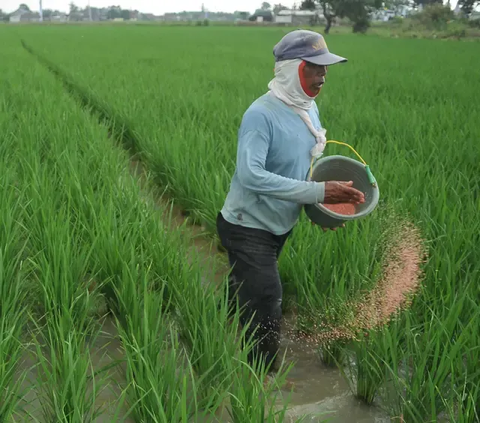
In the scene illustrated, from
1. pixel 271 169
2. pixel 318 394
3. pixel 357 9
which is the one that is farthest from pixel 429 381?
pixel 357 9

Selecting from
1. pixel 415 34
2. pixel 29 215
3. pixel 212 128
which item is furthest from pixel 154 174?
pixel 415 34

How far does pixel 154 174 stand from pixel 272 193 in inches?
88.9

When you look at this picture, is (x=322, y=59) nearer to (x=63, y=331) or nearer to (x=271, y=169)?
(x=271, y=169)

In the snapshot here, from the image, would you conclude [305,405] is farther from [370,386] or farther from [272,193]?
[272,193]

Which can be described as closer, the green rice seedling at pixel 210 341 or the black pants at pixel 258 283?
the green rice seedling at pixel 210 341

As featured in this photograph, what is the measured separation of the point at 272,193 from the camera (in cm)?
161

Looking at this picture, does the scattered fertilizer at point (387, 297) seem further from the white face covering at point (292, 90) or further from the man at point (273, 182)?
the white face covering at point (292, 90)

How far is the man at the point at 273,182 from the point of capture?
5.27ft

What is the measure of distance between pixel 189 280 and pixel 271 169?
50 centimetres

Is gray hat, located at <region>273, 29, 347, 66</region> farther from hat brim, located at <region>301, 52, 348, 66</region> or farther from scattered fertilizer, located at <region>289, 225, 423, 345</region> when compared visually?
scattered fertilizer, located at <region>289, 225, 423, 345</region>

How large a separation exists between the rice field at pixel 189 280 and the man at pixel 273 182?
0.45 feet

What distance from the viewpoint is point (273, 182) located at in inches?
62.7

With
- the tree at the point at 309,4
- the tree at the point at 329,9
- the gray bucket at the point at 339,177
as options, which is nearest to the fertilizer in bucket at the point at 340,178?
the gray bucket at the point at 339,177

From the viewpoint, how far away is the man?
1.61 m
